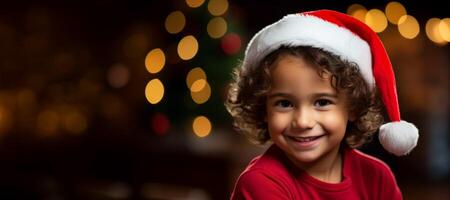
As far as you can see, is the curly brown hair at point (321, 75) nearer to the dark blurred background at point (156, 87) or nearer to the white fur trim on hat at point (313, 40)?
the white fur trim on hat at point (313, 40)

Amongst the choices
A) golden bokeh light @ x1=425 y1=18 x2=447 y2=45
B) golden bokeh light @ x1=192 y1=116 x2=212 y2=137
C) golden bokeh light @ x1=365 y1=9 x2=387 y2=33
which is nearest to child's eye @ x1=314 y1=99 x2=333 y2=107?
golden bokeh light @ x1=192 y1=116 x2=212 y2=137

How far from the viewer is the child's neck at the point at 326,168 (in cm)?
119

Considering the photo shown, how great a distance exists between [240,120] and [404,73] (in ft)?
18.5

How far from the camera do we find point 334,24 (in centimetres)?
116

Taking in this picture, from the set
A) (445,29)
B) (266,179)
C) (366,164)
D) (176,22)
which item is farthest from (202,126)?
(266,179)

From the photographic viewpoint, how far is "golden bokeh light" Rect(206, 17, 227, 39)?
13.1 feet

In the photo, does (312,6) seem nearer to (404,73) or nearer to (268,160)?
(404,73)

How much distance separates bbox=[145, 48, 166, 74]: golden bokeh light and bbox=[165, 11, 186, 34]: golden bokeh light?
0.94 feet

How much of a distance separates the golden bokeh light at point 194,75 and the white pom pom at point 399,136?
2.97m

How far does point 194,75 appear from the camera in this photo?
415cm

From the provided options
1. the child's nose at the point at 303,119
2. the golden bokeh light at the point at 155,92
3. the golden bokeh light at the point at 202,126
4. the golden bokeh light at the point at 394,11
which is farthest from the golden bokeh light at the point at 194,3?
the child's nose at the point at 303,119

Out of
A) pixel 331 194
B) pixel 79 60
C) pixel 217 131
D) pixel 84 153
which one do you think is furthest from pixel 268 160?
pixel 79 60

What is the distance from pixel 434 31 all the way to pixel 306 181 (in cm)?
548

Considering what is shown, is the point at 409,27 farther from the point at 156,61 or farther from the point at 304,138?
the point at 304,138
